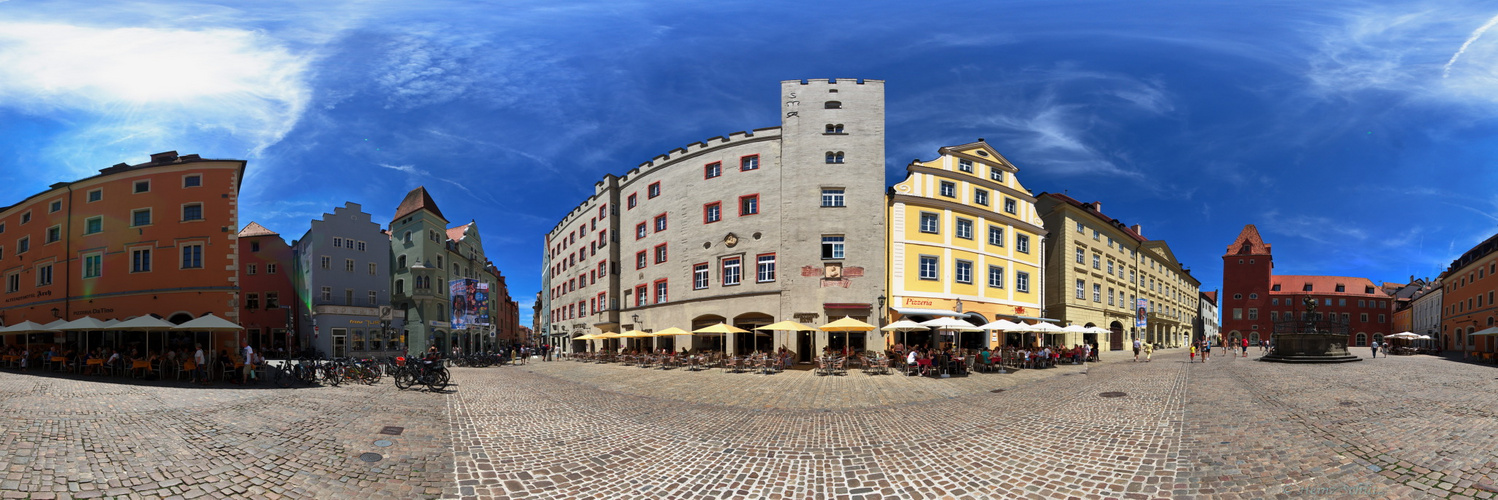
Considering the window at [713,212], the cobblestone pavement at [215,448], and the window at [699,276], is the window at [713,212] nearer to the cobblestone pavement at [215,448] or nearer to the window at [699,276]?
the window at [699,276]

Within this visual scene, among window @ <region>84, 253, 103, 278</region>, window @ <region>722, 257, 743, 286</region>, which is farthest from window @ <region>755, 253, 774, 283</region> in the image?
window @ <region>84, 253, 103, 278</region>

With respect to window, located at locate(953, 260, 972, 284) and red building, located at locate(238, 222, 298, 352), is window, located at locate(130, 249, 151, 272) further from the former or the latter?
window, located at locate(953, 260, 972, 284)

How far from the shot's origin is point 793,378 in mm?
20203

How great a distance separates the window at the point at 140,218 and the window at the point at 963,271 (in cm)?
3570

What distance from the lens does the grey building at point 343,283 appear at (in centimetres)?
4281

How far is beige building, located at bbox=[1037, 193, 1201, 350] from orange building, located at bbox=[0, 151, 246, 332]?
143 ft

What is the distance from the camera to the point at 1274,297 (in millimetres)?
84125

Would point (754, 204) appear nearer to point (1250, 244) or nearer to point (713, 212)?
point (713, 212)

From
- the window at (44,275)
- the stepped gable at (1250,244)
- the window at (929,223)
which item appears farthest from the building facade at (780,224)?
the stepped gable at (1250,244)

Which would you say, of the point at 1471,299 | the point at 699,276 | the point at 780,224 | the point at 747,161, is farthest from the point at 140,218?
the point at 1471,299

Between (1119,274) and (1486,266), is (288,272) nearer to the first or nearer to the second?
(1119,274)

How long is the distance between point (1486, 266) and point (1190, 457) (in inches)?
2410

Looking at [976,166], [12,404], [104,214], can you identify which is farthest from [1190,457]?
[104,214]

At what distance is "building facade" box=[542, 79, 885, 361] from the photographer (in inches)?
1125
